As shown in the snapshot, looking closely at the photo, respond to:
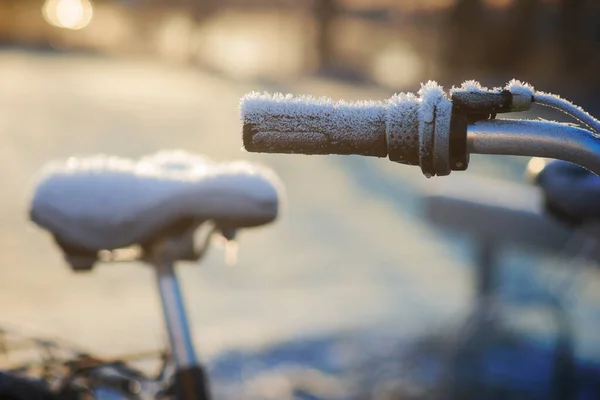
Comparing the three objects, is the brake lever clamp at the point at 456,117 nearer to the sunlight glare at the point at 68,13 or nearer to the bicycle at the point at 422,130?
the bicycle at the point at 422,130

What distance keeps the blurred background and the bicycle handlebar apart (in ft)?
6.53

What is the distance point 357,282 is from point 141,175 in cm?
444

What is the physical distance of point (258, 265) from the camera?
644cm

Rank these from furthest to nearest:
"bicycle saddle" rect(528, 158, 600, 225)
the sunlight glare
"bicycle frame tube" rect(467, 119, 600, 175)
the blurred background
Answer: the sunlight glare
the blurred background
"bicycle saddle" rect(528, 158, 600, 225)
"bicycle frame tube" rect(467, 119, 600, 175)

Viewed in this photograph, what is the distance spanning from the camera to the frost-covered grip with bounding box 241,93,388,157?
3.35 feet

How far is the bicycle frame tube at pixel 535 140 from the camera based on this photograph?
3.31ft

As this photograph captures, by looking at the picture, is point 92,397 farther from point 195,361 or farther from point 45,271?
point 45,271

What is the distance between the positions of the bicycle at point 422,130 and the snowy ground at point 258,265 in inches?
55.9


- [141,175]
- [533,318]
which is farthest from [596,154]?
[533,318]

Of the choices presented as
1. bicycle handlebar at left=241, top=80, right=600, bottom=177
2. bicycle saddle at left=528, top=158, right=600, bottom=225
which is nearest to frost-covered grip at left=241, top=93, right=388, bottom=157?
bicycle handlebar at left=241, top=80, right=600, bottom=177

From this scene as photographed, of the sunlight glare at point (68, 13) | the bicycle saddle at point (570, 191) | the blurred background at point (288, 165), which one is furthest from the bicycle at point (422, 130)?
the sunlight glare at point (68, 13)

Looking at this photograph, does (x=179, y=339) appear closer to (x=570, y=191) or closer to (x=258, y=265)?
(x=570, y=191)

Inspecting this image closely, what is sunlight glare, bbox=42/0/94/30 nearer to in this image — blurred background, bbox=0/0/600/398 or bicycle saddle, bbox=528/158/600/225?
blurred background, bbox=0/0/600/398

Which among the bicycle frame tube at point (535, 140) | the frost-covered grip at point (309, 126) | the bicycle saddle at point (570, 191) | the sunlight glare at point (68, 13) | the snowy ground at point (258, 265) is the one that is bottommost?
the bicycle frame tube at point (535, 140)
